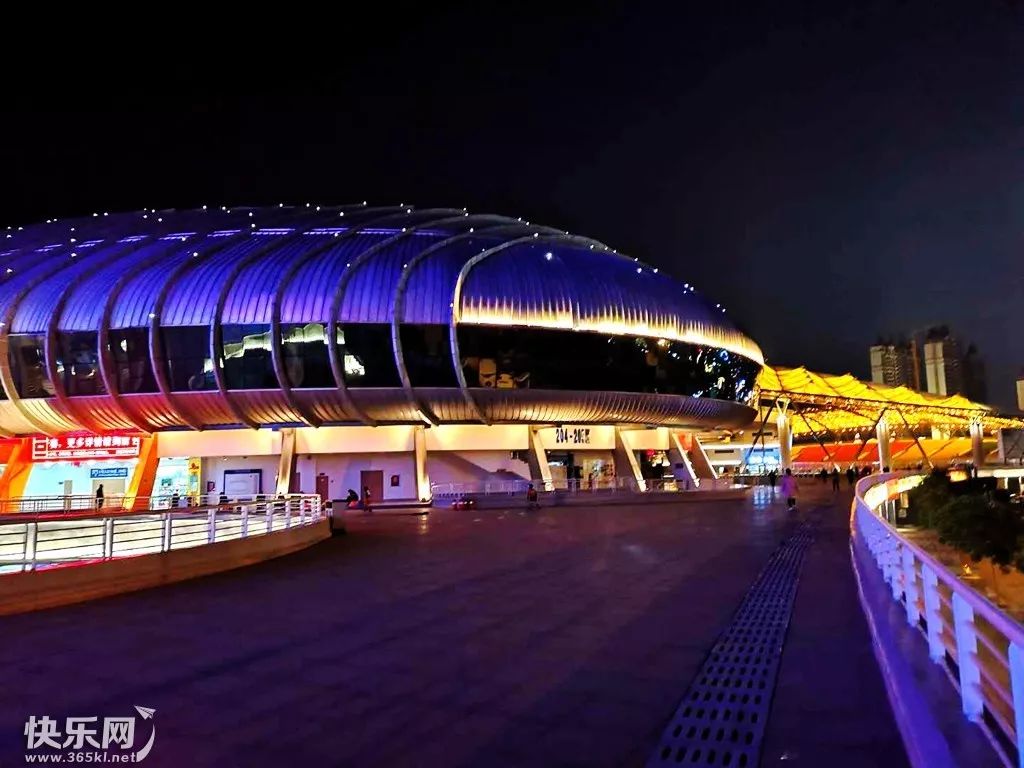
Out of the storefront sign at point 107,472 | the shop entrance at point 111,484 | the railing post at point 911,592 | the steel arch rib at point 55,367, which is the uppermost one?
the steel arch rib at point 55,367

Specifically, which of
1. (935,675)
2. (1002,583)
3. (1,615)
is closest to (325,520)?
(1,615)

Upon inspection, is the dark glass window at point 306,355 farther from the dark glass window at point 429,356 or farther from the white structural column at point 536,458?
the white structural column at point 536,458

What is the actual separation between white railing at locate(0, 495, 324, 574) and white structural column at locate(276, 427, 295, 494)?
547 inches

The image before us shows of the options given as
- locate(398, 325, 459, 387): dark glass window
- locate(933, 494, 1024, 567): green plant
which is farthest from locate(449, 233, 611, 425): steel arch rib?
locate(933, 494, 1024, 567): green plant

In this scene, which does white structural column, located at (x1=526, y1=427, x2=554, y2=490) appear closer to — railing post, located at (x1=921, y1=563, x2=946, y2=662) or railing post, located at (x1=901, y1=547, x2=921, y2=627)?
railing post, located at (x1=901, y1=547, x2=921, y2=627)

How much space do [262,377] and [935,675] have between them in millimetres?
38728

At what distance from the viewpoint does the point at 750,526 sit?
2336 cm

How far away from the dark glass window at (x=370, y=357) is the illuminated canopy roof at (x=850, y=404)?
51.2m

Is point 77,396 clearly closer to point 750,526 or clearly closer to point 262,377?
point 262,377

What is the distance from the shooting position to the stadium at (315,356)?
4088cm

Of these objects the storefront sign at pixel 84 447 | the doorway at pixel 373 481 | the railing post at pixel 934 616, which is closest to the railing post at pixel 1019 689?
the railing post at pixel 934 616

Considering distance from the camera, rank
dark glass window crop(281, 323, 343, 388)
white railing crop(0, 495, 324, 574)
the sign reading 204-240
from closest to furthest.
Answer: white railing crop(0, 495, 324, 574) < dark glass window crop(281, 323, 343, 388) < the sign reading 204-240

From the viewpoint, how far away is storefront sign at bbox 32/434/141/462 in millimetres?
41188

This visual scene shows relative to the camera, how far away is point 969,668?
4.50 metres
